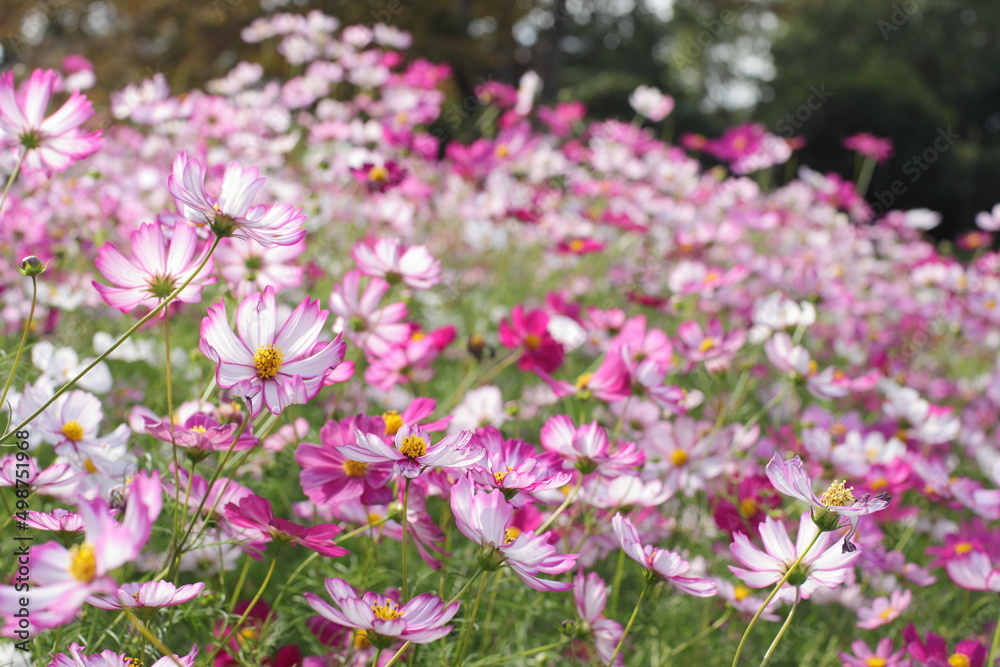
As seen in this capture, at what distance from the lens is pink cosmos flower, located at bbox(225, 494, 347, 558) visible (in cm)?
75

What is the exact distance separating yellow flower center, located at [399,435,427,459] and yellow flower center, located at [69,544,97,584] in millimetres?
310

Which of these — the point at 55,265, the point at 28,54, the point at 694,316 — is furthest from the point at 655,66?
the point at 55,265

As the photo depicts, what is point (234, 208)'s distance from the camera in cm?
76

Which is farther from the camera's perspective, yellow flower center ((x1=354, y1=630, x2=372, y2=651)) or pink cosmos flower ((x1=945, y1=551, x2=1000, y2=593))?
pink cosmos flower ((x1=945, y1=551, x2=1000, y2=593))

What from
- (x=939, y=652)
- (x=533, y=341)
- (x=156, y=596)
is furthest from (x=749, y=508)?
(x=156, y=596)

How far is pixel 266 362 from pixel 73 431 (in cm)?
36

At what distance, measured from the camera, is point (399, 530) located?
97 centimetres

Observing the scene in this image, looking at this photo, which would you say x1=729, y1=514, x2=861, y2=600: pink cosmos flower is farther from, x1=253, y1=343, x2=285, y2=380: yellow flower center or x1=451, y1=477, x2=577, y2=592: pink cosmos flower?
x1=253, y1=343, x2=285, y2=380: yellow flower center

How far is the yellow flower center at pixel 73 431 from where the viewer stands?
0.94 meters

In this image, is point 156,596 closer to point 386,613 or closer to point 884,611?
point 386,613

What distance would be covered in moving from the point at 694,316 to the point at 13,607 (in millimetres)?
2733

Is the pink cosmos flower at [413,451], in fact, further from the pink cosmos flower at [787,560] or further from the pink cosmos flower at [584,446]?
the pink cosmos flower at [787,560]

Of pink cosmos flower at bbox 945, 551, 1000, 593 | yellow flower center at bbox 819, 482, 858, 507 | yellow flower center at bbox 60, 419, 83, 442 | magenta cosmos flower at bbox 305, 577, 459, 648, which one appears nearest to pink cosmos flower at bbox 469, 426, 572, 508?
magenta cosmos flower at bbox 305, 577, 459, 648

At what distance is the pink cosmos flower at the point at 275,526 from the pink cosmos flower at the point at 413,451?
93 millimetres
